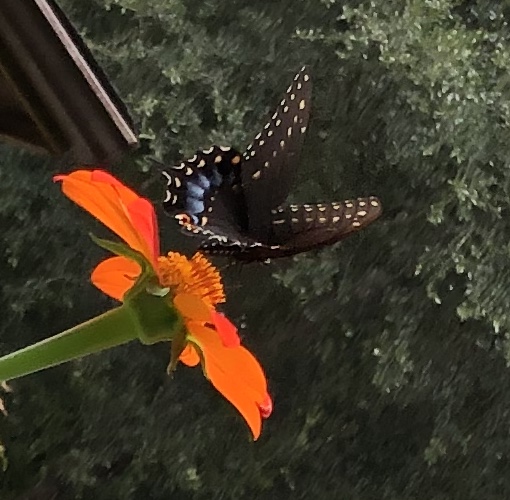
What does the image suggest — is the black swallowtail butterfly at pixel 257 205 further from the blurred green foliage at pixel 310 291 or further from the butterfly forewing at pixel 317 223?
the blurred green foliage at pixel 310 291

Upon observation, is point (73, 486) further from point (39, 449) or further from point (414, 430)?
point (414, 430)

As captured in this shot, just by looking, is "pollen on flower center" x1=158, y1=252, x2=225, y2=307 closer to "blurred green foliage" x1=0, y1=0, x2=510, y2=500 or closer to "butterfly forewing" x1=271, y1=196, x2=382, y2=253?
"butterfly forewing" x1=271, y1=196, x2=382, y2=253

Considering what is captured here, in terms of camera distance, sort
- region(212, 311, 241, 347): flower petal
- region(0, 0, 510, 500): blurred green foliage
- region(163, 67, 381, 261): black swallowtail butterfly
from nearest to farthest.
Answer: region(212, 311, 241, 347): flower petal
region(163, 67, 381, 261): black swallowtail butterfly
region(0, 0, 510, 500): blurred green foliage

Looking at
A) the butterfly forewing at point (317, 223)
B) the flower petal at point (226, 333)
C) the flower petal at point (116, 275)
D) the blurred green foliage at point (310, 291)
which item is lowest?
the blurred green foliage at point (310, 291)

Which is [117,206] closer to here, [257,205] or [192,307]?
[192,307]

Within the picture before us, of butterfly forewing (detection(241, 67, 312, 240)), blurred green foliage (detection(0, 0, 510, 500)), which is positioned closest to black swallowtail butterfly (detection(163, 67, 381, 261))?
butterfly forewing (detection(241, 67, 312, 240))

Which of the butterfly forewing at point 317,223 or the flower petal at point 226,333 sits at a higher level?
the flower petal at point 226,333

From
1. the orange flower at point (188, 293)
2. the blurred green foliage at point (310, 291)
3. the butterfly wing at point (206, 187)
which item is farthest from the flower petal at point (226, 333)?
the blurred green foliage at point (310, 291)
